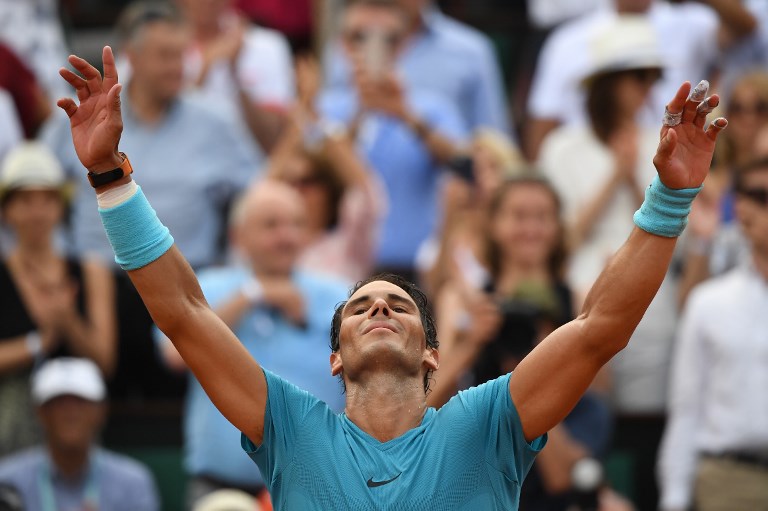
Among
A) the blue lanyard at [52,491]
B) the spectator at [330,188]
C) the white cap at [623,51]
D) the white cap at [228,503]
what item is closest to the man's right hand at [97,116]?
the white cap at [228,503]

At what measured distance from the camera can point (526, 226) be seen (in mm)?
7645

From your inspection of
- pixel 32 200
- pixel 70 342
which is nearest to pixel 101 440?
pixel 70 342

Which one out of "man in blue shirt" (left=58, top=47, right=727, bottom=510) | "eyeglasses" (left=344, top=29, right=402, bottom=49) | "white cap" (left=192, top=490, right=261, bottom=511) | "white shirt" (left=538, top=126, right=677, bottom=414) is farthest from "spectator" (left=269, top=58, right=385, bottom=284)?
"man in blue shirt" (left=58, top=47, right=727, bottom=510)

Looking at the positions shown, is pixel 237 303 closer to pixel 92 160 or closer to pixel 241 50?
pixel 241 50

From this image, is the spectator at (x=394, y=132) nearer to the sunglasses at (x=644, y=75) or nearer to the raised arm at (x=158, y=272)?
the sunglasses at (x=644, y=75)

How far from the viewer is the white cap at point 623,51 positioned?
8.85 meters

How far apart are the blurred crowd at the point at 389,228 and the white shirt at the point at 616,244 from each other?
0.01 metres

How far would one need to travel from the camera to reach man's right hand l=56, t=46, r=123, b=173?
4.36 metres

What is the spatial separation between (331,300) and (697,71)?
3.44 m

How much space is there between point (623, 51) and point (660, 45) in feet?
3.61

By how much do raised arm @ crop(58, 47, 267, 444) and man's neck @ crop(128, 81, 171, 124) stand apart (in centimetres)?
474

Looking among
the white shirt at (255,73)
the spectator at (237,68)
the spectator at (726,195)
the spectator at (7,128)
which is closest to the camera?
the spectator at (726,195)

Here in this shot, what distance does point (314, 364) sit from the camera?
7609 millimetres

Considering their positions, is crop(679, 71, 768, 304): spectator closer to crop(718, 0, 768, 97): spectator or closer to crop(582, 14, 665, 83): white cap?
crop(582, 14, 665, 83): white cap
